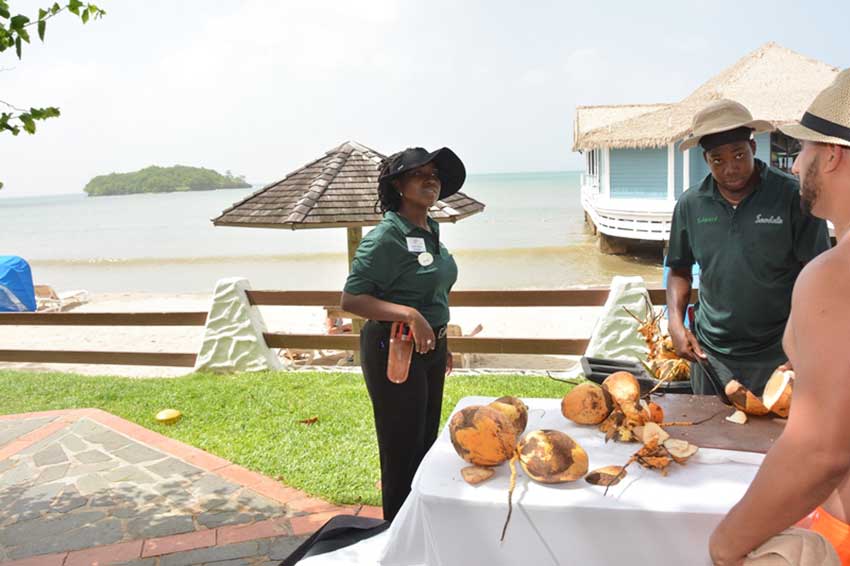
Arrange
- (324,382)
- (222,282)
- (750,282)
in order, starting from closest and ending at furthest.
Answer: (750,282) → (324,382) → (222,282)

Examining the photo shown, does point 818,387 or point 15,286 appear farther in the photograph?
point 15,286

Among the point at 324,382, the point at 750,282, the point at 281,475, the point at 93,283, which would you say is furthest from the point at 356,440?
the point at 93,283

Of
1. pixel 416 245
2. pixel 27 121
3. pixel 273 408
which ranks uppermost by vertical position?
pixel 27 121

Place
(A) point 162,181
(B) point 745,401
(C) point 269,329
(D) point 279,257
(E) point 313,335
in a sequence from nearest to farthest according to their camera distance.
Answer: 1. (B) point 745,401
2. (E) point 313,335
3. (C) point 269,329
4. (D) point 279,257
5. (A) point 162,181

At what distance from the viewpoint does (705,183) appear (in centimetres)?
285

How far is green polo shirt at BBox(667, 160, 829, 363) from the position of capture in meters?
2.61

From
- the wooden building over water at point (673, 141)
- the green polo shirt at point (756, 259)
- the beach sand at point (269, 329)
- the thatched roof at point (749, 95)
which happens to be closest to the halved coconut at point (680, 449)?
the green polo shirt at point (756, 259)

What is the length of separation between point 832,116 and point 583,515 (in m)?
1.01

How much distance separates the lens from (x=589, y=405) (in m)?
1.94

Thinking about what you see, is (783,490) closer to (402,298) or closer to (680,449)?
(680,449)

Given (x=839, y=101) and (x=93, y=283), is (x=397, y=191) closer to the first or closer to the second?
(x=839, y=101)

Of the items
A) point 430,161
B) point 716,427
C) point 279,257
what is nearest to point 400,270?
point 430,161

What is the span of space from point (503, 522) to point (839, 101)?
1.16 metres

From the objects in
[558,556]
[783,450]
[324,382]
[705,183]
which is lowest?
[324,382]
